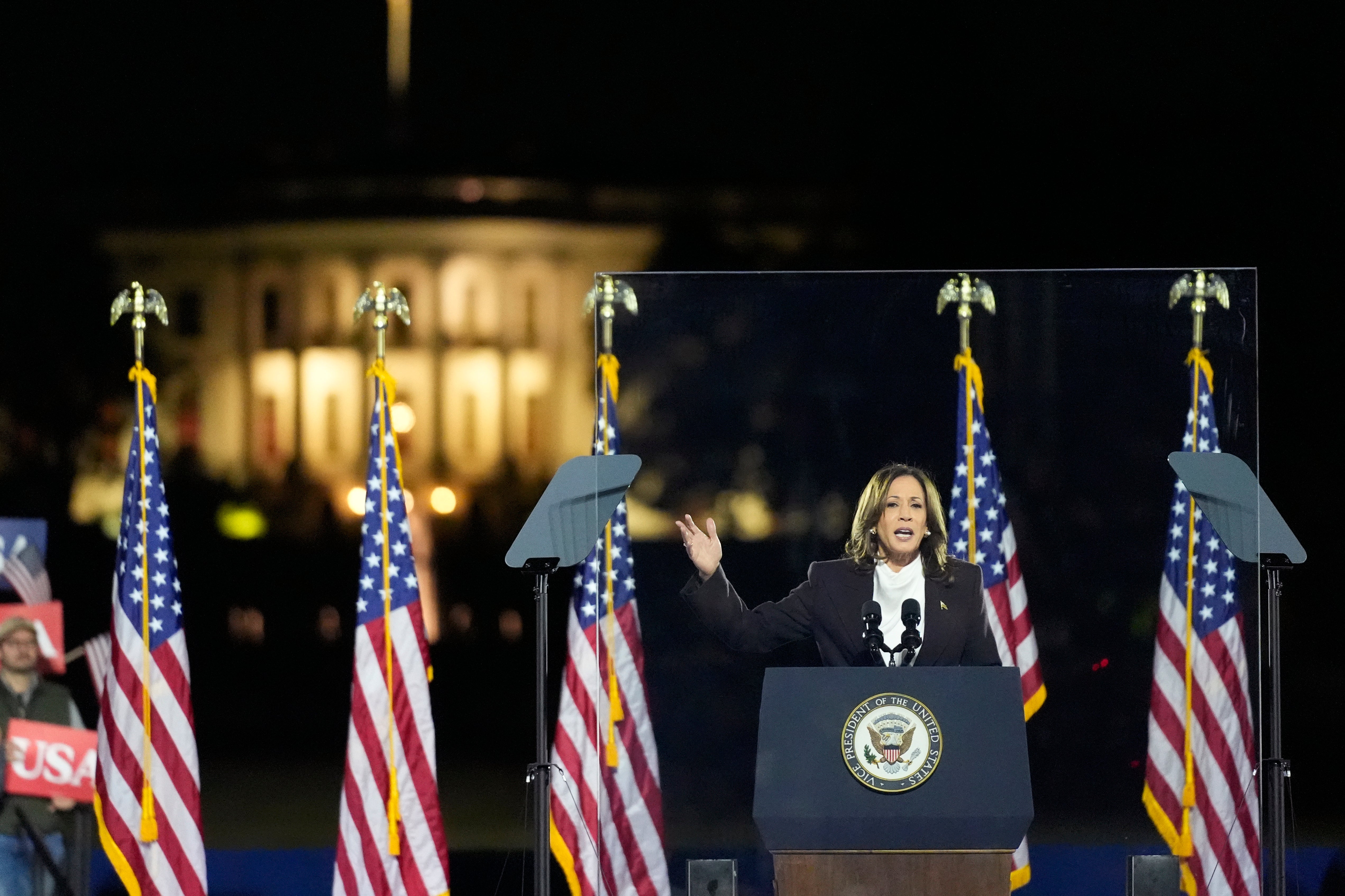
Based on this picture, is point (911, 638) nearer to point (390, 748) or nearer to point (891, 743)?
point (891, 743)

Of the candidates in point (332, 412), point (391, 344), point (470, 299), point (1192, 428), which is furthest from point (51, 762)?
point (1192, 428)

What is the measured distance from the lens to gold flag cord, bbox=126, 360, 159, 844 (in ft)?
19.8

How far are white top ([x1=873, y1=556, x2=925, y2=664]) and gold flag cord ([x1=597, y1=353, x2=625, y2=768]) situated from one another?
770 millimetres

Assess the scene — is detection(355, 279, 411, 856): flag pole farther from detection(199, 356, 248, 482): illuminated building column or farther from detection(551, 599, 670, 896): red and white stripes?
detection(551, 599, 670, 896): red and white stripes

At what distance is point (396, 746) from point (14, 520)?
1671 millimetres

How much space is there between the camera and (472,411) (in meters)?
7.24

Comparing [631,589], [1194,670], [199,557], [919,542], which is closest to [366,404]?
[199,557]

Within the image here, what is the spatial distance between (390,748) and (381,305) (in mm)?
1660

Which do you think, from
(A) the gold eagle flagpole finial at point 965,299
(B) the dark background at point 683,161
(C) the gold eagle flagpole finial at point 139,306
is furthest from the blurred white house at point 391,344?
(A) the gold eagle flagpole finial at point 965,299

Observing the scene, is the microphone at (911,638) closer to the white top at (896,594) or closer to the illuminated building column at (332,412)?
the white top at (896,594)

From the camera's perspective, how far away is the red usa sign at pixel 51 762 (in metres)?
6.17

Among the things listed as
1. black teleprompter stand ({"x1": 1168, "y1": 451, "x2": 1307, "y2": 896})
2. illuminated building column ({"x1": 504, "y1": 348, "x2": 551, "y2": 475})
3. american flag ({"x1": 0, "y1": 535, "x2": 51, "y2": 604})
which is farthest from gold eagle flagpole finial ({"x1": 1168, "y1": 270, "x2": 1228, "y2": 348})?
american flag ({"x1": 0, "y1": 535, "x2": 51, "y2": 604})

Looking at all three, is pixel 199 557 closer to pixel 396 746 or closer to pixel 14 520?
pixel 14 520

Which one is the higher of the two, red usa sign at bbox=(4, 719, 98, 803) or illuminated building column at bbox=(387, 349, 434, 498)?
illuminated building column at bbox=(387, 349, 434, 498)
